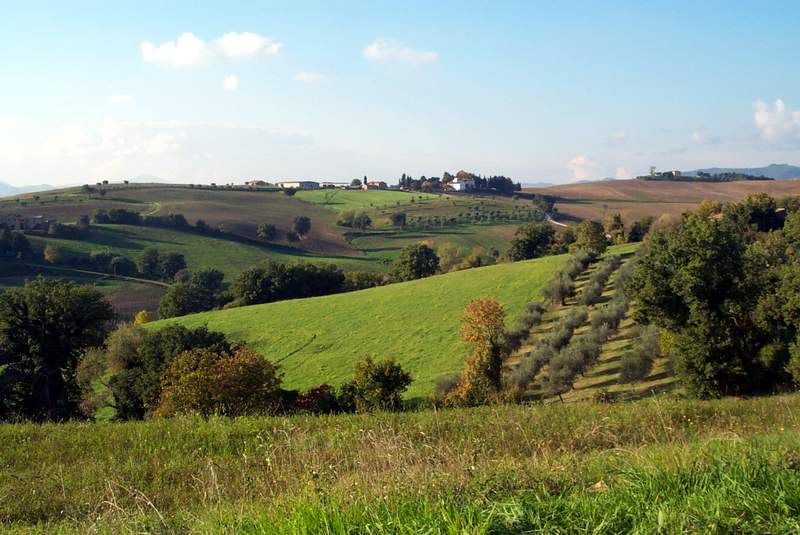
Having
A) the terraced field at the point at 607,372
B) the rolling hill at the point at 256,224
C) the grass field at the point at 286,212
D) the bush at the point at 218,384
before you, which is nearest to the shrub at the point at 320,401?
the bush at the point at 218,384

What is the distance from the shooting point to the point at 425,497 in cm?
433

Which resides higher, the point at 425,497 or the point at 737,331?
the point at 425,497

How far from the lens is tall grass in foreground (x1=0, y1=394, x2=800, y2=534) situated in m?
3.90

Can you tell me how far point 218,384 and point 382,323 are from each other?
29.5 m

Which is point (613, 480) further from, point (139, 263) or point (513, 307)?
point (139, 263)

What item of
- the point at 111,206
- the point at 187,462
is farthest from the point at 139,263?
the point at 187,462

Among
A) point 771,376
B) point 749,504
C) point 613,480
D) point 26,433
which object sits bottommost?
point 771,376

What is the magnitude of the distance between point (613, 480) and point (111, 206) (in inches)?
4900

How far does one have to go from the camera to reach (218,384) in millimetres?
23656

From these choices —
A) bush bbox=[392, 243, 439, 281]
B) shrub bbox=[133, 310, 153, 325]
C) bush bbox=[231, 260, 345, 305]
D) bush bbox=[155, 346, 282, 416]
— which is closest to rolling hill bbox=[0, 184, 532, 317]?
shrub bbox=[133, 310, 153, 325]

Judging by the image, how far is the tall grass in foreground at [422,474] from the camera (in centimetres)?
390

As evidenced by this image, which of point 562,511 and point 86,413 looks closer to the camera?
point 562,511

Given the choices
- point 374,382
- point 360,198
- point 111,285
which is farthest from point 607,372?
point 360,198

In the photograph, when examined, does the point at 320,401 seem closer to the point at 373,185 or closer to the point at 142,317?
the point at 142,317
